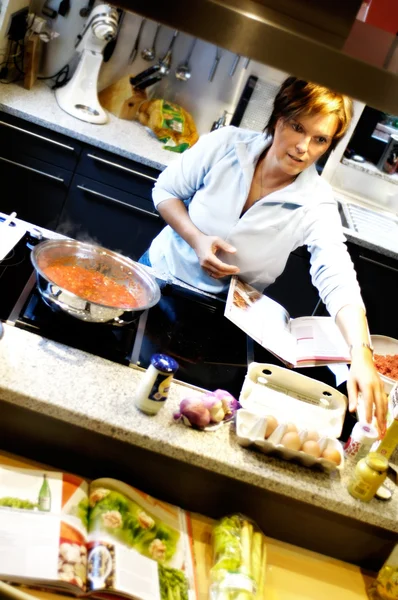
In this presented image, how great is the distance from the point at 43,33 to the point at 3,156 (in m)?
0.75

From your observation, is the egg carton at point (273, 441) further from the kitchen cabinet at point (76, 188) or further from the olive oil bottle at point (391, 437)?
the kitchen cabinet at point (76, 188)

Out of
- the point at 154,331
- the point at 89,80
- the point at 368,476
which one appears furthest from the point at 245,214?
the point at 89,80

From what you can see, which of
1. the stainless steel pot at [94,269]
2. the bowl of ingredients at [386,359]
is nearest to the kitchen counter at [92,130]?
the bowl of ingredients at [386,359]

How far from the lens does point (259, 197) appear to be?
87.0 inches

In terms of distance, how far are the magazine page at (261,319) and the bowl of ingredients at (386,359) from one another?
27cm

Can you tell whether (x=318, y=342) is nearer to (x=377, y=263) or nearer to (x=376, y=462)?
(x=376, y=462)

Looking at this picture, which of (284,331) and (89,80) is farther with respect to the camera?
(89,80)

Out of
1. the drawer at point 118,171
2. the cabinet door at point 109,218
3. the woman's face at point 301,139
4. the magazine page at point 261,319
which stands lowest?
the cabinet door at point 109,218

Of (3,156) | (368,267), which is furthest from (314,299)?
(3,156)

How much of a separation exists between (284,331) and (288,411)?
405 millimetres

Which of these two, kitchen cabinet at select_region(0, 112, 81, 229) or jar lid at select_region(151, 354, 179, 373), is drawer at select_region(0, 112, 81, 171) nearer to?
kitchen cabinet at select_region(0, 112, 81, 229)

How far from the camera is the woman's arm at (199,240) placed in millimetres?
2018

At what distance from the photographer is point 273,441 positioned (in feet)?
5.03

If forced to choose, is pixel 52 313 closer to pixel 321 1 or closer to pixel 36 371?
pixel 36 371
